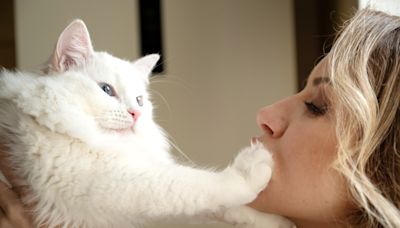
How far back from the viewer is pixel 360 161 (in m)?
0.80

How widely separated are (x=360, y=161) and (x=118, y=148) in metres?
0.49

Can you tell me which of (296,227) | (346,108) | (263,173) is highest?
(346,108)

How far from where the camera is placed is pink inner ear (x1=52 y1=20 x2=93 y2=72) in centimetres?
103

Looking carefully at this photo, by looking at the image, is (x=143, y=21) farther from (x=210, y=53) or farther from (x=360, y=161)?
(x=360, y=161)

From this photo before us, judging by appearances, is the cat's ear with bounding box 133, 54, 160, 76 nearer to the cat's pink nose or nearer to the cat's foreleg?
the cat's pink nose

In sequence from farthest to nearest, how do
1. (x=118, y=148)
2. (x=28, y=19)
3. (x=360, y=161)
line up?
(x=28, y=19) → (x=118, y=148) → (x=360, y=161)

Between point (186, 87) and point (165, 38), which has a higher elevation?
point (165, 38)

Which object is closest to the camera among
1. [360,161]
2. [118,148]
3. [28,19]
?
[360,161]

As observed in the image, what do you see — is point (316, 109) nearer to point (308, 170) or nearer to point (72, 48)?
point (308, 170)

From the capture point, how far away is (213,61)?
6.64 ft

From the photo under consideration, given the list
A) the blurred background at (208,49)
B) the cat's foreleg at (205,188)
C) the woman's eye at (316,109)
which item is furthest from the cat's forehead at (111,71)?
the blurred background at (208,49)

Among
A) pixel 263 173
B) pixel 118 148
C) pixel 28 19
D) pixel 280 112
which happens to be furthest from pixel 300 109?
pixel 28 19

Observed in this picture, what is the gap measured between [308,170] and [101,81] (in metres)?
0.54

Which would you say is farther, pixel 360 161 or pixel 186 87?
pixel 186 87
